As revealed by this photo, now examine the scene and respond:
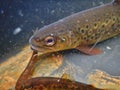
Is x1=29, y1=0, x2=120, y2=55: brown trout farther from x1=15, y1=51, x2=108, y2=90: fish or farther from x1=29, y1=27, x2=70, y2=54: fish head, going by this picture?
x1=15, y1=51, x2=108, y2=90: fish

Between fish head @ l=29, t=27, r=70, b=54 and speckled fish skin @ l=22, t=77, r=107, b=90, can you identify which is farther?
fish head @ l=29, t=27, r=70, b=54

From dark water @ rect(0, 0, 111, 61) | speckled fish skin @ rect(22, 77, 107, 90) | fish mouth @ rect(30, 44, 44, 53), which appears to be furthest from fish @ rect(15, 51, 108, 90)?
dark water @ rect(0, 0, 111, 61)

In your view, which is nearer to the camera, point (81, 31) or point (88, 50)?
point (88, 50)

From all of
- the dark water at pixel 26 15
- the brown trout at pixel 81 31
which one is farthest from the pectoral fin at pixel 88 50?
the dark water at pixel 26 15

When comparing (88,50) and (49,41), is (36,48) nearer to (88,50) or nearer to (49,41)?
(49,41)

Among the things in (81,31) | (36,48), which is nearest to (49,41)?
(36,48)

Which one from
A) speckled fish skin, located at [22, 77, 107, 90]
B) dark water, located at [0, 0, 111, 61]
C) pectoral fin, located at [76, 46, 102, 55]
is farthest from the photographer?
dark water, located at [0, 0, 111, 61]
